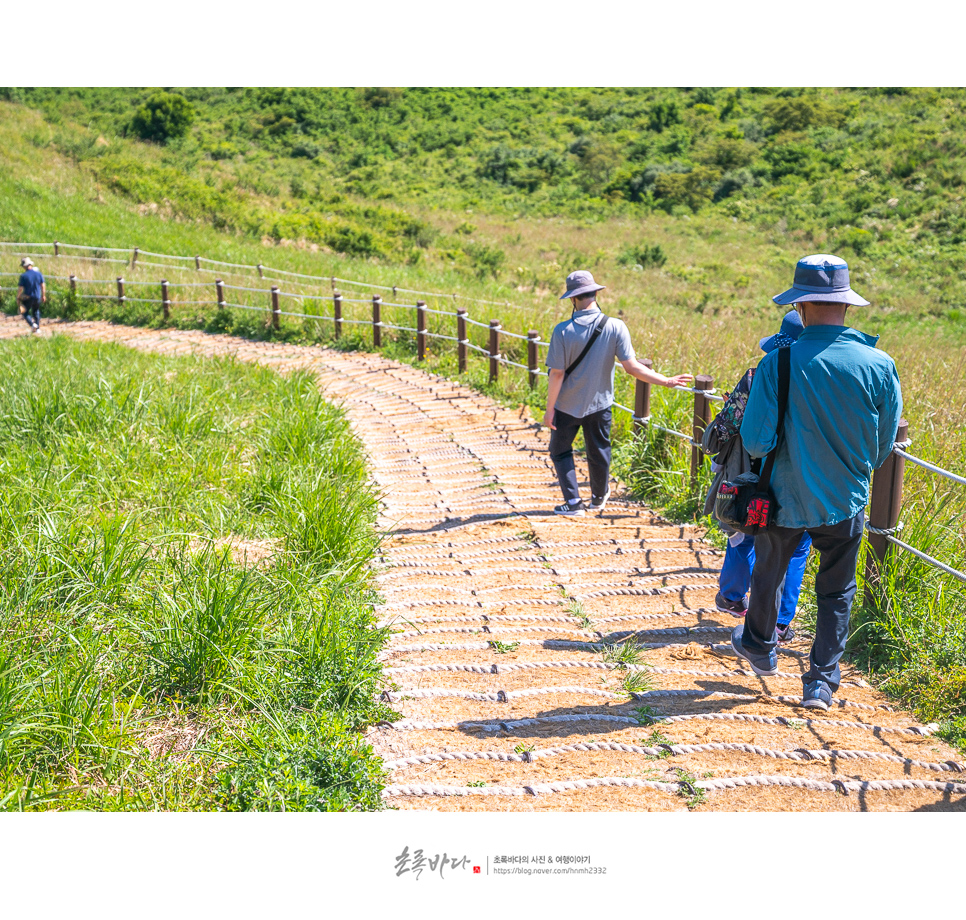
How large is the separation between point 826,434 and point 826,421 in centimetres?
6

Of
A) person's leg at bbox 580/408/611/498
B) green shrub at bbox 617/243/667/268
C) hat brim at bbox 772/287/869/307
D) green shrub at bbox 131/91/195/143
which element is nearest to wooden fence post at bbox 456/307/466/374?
person's leg at bbox 580/408/611/498

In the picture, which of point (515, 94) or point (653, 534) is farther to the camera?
point (515, 94)

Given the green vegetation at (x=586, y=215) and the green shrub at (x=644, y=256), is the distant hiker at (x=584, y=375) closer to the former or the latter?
the green vegetation at (x=586, y=215)

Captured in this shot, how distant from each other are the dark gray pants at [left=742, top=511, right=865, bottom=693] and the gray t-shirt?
2.50 meters

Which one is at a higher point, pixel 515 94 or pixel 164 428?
pixel 515 94

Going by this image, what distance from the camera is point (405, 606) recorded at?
4.96 meters

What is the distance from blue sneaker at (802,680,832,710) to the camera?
3.62 meters

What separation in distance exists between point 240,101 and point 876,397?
58264mm

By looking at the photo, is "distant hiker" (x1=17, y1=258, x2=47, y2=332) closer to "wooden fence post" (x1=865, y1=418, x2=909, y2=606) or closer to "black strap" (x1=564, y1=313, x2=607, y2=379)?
"black strap" (x1=564, y1=313, x2=607, y2=379)

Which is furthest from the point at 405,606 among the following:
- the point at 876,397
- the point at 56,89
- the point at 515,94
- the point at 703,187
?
the point at 515,94

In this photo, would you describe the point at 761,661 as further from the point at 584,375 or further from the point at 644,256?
the point at 644,256

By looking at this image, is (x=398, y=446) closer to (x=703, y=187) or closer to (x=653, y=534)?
(x=653, y=534)

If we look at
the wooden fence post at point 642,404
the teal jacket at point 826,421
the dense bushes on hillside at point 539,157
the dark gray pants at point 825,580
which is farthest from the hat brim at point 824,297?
the dense bushes on hillside at point 539,157

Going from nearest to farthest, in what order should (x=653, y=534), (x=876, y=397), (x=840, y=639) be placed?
(x=876, y=397)
(x=840, y=639)
(x=653, y=534)
